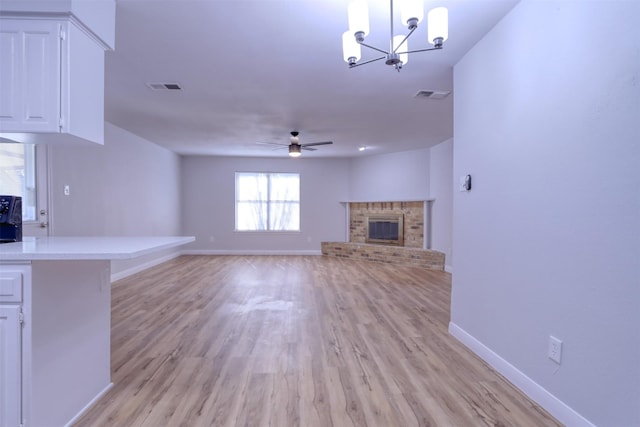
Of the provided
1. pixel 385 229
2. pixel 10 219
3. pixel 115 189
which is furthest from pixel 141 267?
pixel 385 229

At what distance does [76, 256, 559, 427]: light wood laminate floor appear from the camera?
1.78 m

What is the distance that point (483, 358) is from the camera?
2.42 meters

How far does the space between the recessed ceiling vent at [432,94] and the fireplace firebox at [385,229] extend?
12.1 ft

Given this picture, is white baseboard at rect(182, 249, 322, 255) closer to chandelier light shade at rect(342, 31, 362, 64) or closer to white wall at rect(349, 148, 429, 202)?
white wall at rect(349, 148, 429, 202)

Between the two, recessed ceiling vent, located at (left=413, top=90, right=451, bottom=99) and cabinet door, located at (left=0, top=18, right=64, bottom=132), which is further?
recessed ceiling vent, located at (left=413, top=90, right=451, bottom=99)

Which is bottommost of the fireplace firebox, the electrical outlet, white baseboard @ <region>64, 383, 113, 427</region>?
white baseboard @ <region>64, 383, 113, 427</region>

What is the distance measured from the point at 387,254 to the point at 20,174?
5853 millimetres

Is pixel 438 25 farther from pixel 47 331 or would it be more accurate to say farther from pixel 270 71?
pixel 47 331

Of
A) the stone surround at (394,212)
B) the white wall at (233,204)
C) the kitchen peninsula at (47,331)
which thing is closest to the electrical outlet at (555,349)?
the kitchen peninsula at (47,331)

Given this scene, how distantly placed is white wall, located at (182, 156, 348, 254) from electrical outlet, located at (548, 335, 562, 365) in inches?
241

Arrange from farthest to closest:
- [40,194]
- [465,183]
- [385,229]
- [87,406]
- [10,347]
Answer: [385,229], [40,194], [465,183], [87,406], [10,347]

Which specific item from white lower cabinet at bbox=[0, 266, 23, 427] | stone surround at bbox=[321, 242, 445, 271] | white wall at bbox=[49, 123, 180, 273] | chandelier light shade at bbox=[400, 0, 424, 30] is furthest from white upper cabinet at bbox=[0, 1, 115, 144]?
stone surround at bbox=[321, 242, 445, 271]

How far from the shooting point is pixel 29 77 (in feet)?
5.72

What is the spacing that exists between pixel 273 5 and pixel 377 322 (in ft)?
9.23
